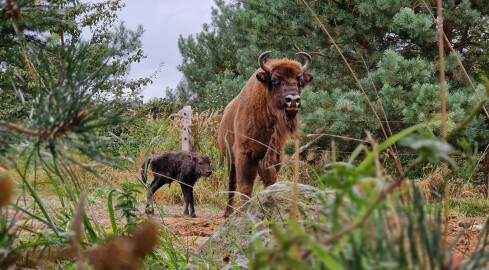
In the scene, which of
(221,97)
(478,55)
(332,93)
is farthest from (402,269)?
(221,97)

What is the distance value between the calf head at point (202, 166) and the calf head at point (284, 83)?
2.00 m

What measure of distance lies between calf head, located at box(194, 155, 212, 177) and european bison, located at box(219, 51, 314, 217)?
140 centimetres

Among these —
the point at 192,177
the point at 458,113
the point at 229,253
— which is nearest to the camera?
the point at 229,253

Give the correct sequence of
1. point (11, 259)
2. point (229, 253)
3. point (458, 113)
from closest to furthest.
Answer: point (11, 259)
point (229, 253)
point (458, 113)

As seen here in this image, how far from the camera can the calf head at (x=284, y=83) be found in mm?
6926

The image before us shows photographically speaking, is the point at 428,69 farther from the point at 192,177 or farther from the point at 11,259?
the point at 11,259

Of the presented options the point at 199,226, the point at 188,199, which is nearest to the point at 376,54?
the point at 188,199

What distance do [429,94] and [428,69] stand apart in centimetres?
125

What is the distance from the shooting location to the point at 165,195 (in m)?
12.2

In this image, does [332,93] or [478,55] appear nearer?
[332,93]

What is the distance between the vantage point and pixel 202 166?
8.80 metres

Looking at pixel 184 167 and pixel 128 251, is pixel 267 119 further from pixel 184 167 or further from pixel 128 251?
pixel 128 251

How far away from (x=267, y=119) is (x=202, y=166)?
1.90 m

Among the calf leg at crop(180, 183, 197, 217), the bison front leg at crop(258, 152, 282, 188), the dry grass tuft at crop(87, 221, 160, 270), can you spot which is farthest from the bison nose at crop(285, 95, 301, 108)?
the dry grass tuft at crop(87, 221, 160, 270)
